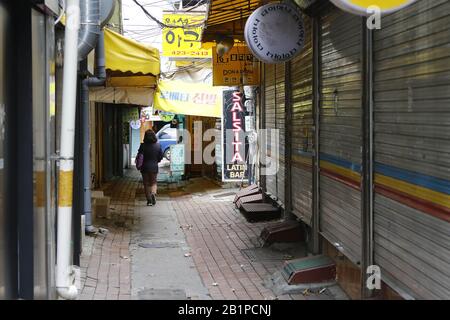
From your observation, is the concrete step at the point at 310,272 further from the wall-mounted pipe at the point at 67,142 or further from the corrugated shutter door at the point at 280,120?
the corrugated shutter door at the point at 280,120

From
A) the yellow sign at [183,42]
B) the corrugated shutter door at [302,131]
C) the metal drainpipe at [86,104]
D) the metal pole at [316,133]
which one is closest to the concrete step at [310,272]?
the metal pole at [316,133]

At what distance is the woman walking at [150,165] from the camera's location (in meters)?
15.7

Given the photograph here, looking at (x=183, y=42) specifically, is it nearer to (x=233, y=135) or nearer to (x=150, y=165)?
(x=233, y=135)

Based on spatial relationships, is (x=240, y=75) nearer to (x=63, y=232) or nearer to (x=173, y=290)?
(x=173, y=290)

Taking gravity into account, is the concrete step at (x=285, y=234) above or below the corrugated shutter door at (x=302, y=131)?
below

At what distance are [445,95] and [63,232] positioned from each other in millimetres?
2970

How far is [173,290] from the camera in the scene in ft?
23.6

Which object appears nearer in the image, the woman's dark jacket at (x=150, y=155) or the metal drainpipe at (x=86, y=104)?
the metal drainpipe at (x=86, y=104)

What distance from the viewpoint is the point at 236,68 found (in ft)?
46.0

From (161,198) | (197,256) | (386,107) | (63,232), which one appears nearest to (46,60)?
(63,232)

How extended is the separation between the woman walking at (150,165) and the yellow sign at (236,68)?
285 cm

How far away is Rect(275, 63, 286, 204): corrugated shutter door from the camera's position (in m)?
10.8

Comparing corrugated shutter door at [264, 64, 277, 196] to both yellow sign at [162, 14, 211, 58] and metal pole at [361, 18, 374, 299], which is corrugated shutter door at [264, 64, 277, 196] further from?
yellow sign at [162, 14, 211, 58]

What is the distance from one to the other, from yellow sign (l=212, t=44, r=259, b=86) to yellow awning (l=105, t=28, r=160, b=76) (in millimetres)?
3886
